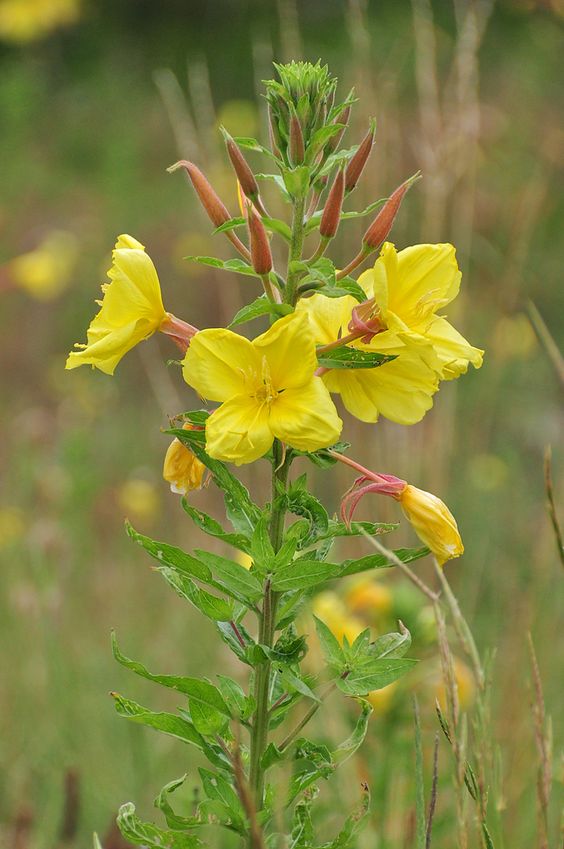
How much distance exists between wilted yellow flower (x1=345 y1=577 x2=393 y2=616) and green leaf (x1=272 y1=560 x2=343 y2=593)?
102 cm

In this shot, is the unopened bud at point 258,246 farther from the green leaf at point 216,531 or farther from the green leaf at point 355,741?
the green leaf at point 355,741

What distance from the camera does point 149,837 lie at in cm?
103

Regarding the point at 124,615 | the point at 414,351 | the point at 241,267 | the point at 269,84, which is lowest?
the point at 124,615

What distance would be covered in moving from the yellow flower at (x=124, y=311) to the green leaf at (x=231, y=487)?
0.40ft

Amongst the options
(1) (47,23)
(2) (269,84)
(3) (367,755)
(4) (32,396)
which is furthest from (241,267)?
(1) (47,23)

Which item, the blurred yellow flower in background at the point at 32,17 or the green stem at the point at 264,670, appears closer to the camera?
the green stem at the point at 264,670

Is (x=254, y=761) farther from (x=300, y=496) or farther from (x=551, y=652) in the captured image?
(x=551, y=652)

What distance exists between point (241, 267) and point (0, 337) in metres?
5.81

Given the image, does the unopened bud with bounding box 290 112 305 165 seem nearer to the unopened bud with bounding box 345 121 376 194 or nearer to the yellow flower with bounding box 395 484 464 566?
the unopened bud with bounding box 345 121 376 194

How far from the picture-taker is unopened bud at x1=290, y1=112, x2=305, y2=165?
100 cm

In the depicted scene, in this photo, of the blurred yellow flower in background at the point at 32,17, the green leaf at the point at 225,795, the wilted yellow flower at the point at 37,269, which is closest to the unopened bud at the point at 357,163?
the green leaf at the point at 225,795

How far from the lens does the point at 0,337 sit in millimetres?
6535

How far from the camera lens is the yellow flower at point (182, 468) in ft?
3.64

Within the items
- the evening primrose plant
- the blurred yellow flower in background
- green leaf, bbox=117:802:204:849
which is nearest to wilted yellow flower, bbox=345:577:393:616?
the evening primrose plant
